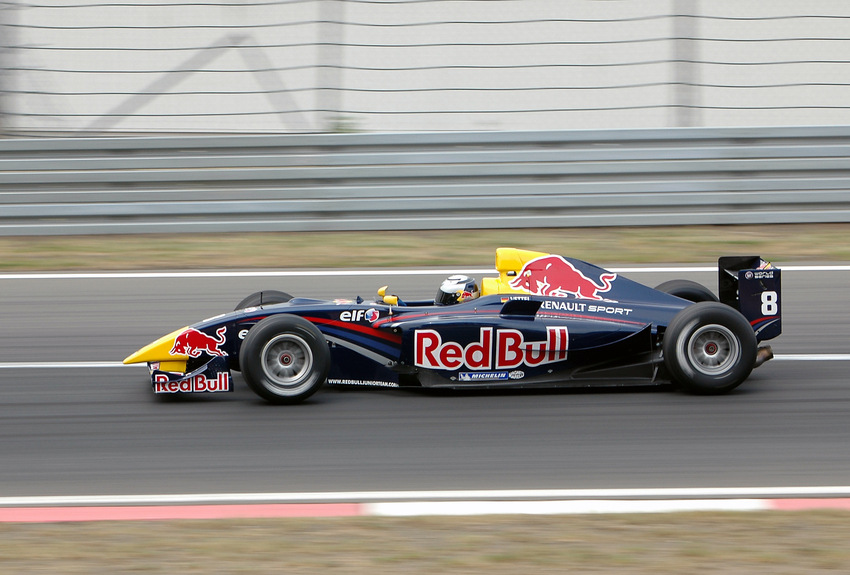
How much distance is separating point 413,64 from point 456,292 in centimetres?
457

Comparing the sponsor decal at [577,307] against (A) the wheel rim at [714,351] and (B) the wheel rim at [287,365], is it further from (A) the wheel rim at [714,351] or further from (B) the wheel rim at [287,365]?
(B) the wheel rim at [287,365]

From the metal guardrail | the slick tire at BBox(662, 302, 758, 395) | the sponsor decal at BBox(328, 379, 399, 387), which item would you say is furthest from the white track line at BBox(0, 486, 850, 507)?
the metal guardrail

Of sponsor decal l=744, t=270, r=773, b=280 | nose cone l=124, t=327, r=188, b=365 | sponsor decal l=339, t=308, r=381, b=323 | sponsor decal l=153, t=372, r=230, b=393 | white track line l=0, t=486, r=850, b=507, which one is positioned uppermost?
sponsor decal l=744, t=270, r=773, b=280

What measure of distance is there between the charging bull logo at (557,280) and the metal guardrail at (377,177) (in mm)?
3964

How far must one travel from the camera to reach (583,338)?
643 centimetres

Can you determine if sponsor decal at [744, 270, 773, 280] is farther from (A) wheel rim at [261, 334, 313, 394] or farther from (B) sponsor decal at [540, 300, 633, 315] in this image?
(A) wheel rim at [261, 334, 313, 394]

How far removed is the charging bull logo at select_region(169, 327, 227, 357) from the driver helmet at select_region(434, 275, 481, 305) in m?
1.35

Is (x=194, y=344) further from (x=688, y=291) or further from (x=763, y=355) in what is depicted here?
(x=763, y=355)

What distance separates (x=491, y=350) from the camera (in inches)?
253

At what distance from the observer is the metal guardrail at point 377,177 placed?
10.8 m

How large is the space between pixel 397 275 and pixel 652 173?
2.92 meters

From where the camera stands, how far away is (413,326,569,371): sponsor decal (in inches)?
252

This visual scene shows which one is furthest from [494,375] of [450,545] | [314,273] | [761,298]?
[314,273]

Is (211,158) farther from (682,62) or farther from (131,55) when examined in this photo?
(682,62)
